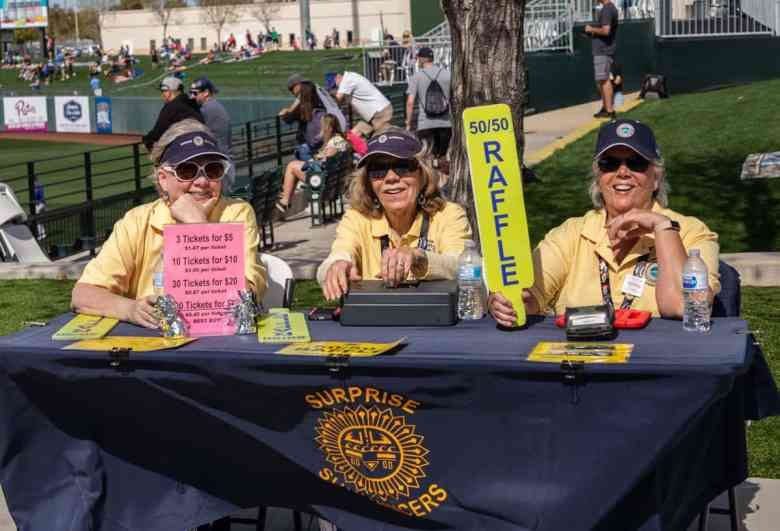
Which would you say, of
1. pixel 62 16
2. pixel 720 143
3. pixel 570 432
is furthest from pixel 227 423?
pixel 62 16

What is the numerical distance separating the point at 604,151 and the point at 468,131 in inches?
23.8

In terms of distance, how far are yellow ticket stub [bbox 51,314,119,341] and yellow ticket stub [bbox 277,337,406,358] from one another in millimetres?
776

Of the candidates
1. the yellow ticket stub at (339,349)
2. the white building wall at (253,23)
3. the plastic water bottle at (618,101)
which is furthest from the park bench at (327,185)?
the white building wall at (253,23)

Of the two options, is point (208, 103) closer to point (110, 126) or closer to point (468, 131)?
point (468, 131)

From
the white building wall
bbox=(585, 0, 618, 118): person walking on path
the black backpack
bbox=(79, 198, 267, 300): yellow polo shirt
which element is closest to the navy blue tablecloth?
bbox=(79, 198, 267, 300): yellow polo shirt

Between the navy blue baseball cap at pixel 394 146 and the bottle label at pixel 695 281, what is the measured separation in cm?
127

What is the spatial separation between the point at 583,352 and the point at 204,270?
133 centimetres

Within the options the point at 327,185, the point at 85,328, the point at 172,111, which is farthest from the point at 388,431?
the point at 327,185

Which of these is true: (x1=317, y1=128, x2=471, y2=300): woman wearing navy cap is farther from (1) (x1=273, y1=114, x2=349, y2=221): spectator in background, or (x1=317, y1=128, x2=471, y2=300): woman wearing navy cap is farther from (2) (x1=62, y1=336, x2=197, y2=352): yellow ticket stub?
(1) (x1=273, y1=114, x2=349, y2=221): spectator in background

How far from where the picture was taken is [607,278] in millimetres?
4461

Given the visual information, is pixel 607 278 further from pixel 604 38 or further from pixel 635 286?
pixel 604 38

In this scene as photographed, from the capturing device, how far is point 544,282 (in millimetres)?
4609

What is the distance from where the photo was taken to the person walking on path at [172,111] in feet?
37.4

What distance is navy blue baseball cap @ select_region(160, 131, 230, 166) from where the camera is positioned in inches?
188
